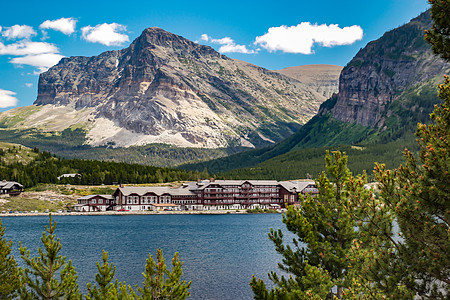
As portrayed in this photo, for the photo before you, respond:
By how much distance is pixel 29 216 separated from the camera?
171375 mm

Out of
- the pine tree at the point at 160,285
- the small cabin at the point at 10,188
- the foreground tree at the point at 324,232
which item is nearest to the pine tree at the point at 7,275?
the pine tree at the point at 160,285

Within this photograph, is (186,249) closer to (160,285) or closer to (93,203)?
(160,285)

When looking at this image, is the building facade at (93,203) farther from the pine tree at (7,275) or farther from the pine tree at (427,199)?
the pine tree at (427,199)

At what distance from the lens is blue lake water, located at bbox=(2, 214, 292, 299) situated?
58.6m

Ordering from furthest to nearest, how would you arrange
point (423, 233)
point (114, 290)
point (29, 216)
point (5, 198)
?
point (5, 198)
point (29, 216)
point (114, 290)
point (423, 233)

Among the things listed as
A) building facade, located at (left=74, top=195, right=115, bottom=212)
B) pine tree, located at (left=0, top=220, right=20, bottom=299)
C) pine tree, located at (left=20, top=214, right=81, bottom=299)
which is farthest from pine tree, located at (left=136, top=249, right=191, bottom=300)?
building facade, located at (left=74, top=195, right=115, bottom=212)

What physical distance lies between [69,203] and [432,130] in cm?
19634

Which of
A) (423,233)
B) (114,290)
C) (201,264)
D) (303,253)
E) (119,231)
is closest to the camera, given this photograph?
(423,233)

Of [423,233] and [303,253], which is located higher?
[423,233]

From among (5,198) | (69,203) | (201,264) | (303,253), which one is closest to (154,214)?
(69,203)

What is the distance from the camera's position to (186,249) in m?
87.1

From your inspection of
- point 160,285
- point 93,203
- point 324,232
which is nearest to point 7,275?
point 160,285

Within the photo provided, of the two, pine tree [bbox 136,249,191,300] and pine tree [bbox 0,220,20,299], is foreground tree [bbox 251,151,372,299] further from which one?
pine tree [bbox 0,220,20,299]

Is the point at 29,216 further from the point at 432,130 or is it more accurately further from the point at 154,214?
the point at 432,130
